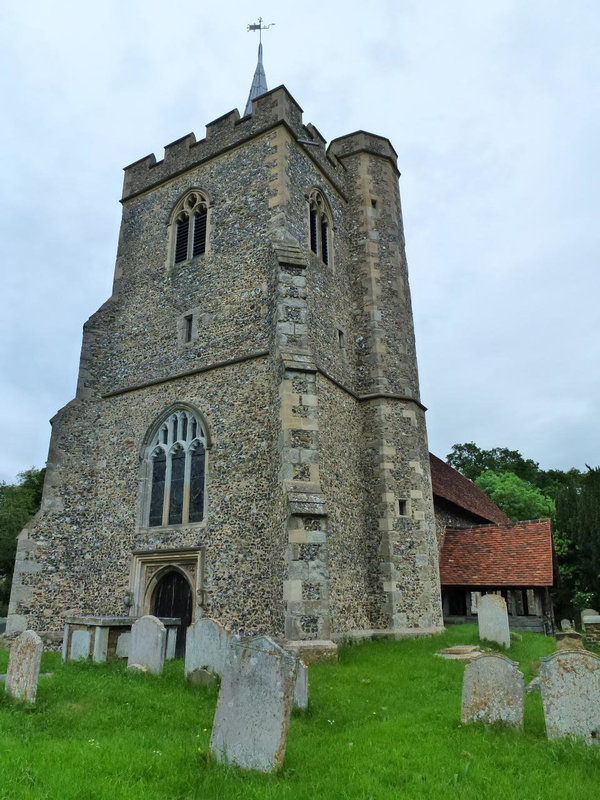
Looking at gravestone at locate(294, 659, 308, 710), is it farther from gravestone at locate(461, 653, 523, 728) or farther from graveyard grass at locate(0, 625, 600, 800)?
gravestone at locate(461, 653, 523, 728)

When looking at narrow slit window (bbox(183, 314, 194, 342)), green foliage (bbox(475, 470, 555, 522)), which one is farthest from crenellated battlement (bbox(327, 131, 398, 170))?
green foliage (bbox(475, 470, 555, 522))

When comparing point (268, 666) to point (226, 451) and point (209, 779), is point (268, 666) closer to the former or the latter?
point (209, 779)

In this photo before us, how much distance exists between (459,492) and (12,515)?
21505mm

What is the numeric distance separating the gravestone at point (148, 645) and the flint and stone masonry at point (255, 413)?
2.41m

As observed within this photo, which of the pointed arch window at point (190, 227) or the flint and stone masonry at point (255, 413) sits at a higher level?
the pointed arch window at point (190, 227)

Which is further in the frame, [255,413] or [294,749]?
[255,413]

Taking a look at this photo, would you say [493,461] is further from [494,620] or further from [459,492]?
[494,620]

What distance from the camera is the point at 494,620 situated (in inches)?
473

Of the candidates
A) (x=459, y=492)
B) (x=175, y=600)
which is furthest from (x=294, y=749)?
(x=459, y=492)

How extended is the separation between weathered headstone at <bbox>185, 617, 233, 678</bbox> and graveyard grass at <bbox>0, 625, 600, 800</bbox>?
31 cm

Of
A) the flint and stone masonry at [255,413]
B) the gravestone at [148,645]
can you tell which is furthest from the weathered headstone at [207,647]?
the flint and stone masonry at [255,413]

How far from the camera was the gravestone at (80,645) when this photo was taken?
960 centimetres

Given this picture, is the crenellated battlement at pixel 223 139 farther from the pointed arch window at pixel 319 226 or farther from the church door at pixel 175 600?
the church door at pixel 175 600

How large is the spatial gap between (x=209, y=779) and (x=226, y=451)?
8.26 m
